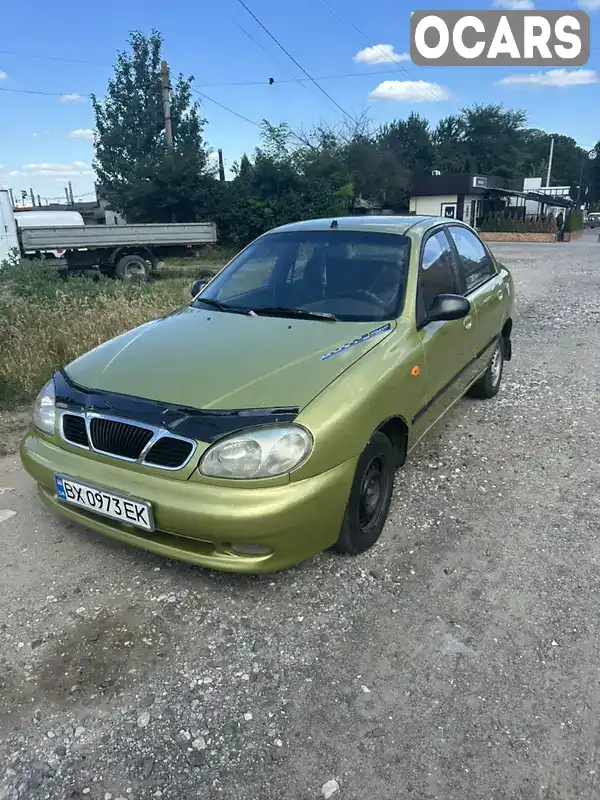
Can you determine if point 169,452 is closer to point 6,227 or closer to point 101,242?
point 6,227

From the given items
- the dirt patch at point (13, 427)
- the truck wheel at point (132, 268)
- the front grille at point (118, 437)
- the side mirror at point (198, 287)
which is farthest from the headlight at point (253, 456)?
the truck wheel at point (132, 268)

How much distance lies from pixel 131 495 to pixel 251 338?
1083mm

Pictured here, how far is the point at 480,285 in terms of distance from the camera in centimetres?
457

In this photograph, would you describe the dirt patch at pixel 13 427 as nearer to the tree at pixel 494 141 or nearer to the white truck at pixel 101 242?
the white truck at pixel 101 242

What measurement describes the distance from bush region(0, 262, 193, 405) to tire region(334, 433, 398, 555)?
12.2 feet

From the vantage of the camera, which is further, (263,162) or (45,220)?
(263,162)

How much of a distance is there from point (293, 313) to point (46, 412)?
56.8 inches

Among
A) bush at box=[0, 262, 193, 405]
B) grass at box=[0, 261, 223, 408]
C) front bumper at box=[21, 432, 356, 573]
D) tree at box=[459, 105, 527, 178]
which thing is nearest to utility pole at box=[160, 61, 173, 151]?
grass at box=[0, 261, 223, 408]

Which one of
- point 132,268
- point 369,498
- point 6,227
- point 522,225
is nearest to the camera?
point 369,498

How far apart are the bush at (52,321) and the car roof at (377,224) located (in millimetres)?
2813

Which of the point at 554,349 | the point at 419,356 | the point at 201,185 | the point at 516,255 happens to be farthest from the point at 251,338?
the point at 201,185

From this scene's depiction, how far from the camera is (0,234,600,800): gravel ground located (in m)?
1.83

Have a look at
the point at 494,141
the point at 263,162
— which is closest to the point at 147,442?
the point at 263,162

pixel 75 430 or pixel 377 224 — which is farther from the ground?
pixel 377 224
